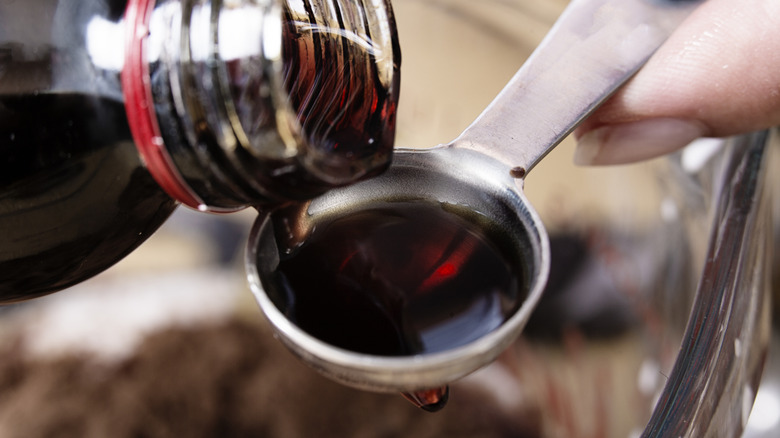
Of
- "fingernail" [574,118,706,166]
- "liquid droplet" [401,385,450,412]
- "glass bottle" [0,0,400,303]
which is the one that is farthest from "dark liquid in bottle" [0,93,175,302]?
"fingernail" [574,118,706,166]

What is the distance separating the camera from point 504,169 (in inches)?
15.1

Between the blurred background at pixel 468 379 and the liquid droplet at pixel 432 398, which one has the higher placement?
the liquid droplet at pixel 432 398

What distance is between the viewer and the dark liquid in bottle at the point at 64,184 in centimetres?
31

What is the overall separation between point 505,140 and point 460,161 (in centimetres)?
3

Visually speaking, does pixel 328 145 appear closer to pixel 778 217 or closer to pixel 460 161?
pixel 460 161

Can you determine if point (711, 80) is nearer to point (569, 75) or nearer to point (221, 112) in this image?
point (569, 75)

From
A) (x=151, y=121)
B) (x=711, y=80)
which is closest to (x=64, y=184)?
(x=151, y=121)

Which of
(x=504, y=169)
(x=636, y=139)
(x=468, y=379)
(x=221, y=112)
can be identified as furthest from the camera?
(x=468, y=379)

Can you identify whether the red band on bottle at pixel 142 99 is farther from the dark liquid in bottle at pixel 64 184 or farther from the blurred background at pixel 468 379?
the blurred background at pixel 468 379

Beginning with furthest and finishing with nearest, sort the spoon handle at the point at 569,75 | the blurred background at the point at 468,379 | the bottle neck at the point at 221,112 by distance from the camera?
1. the blurred background at the point at 468,379
2. the spoon handle at the point at 569,75
3. the bottle neck at the point at 221,112

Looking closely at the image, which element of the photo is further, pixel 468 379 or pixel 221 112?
pixel 468 379

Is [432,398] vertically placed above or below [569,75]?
below

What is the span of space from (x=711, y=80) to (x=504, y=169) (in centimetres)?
19

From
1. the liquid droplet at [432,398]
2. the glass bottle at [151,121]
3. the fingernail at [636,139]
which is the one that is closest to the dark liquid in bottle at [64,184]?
the glass bottle at [151,121]
